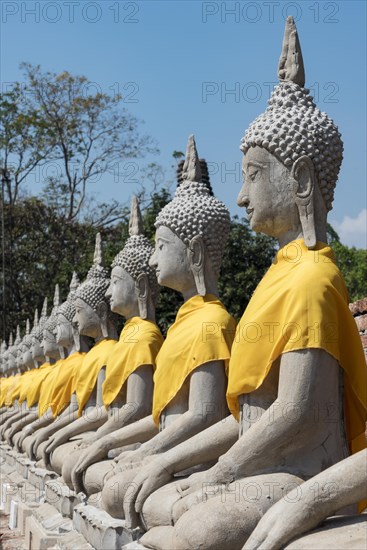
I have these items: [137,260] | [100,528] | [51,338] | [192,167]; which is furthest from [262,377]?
[51,338]

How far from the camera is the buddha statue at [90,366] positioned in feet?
27.3

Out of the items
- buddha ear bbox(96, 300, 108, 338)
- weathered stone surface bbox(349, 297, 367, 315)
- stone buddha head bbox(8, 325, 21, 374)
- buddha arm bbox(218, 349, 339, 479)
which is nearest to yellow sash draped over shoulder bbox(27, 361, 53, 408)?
buddha ear bbox(96, 300, 108, 338)

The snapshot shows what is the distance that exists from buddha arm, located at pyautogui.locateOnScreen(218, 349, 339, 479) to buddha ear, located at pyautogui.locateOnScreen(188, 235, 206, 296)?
1949 millimetres

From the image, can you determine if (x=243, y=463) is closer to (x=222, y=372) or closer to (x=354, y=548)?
(x=354, y=548)

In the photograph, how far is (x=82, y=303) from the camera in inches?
363

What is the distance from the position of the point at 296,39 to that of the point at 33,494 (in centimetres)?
616

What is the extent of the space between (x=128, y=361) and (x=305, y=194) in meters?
3.07

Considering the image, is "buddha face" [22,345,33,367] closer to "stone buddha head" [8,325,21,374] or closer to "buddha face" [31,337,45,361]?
"buddha face" [31,337,45,361]

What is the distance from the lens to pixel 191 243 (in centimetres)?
600

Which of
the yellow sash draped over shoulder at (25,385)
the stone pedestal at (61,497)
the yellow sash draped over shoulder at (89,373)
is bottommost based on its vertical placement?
the stone pedestal at (61,497)

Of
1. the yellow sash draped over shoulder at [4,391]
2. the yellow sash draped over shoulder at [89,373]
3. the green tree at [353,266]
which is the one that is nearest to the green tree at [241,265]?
the yellow sash draped over shoulder at [89,373]

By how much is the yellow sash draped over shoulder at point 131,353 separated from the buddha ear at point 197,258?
1250 millimetres

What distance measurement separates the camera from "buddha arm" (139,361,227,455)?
547 centimetres

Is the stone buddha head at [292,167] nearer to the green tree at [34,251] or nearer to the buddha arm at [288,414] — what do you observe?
the buddha arm at [288,414]
